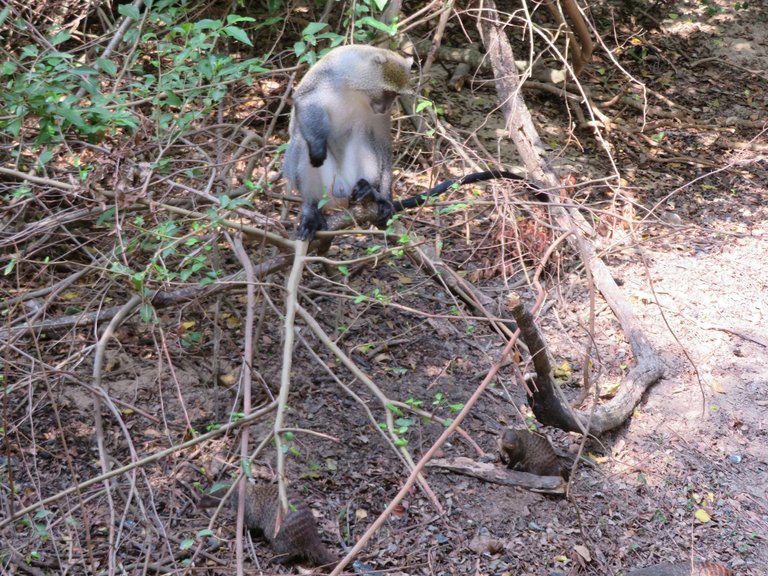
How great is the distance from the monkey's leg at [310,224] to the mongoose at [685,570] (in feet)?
7.06

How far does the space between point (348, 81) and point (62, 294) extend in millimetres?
2046

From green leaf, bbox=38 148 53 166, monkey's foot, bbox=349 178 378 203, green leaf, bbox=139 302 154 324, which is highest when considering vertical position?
green leaf, bbox=38 148 53 166

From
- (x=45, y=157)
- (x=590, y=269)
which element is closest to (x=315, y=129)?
(x=45, y=157)

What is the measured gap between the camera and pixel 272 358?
495 cm

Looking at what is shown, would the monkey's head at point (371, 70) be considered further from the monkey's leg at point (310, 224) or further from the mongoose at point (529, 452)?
the mongoose at point (529, 452)

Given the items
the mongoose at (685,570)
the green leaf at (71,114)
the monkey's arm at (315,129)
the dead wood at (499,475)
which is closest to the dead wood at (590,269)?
the dead wood at (499,475)

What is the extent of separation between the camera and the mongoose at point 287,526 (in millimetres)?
3635

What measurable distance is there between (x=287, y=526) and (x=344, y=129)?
225cm

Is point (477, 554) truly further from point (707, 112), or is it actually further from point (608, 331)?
point (707, 112)

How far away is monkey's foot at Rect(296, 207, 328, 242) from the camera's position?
13.5ft

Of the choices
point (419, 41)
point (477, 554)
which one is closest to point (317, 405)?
point (477, 554)

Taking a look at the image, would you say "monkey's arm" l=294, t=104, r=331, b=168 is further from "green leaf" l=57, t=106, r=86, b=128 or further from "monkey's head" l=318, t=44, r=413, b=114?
"green leaf" l=57, t=106, r=86, b=128

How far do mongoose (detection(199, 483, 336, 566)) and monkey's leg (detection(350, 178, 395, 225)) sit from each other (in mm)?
1495

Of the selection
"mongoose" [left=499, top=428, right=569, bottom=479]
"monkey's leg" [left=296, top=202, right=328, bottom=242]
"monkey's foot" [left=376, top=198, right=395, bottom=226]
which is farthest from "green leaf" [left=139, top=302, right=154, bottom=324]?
"mongoose" [left=499, top=428, right=569, bottom=479]
